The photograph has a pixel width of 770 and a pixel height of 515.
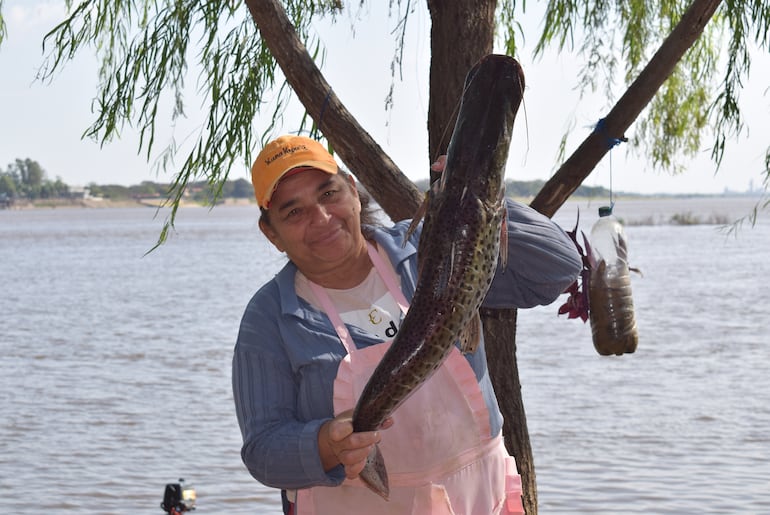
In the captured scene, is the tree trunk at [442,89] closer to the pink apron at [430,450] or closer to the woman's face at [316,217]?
the woman's face at [316,217]

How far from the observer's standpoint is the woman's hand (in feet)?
8.73

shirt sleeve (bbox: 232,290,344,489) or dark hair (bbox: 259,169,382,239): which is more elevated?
dark hair (bbox: 259,169,382,239)

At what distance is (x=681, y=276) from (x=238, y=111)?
28.8 m

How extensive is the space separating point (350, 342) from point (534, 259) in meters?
0.55

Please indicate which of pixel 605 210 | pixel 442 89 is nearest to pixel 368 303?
pixel 605 210

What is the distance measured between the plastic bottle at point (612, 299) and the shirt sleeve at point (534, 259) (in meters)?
1.12

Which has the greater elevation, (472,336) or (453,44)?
(453,44)

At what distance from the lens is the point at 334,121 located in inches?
182

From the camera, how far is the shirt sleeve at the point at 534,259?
3.00 m

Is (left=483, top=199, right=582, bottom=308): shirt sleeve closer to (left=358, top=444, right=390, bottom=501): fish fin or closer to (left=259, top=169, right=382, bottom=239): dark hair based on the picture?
(left=259, top=169, right=382, bottom=239): dark hair

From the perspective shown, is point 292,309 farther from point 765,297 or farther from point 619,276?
point 765,297

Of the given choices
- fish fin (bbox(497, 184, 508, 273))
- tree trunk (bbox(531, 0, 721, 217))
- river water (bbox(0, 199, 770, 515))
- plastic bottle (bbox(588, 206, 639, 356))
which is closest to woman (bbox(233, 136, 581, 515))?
fish fin (bbox(497, 184, 508, 273))

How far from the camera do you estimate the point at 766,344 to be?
18.1 metres

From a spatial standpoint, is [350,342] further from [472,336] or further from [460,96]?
[460,96]
